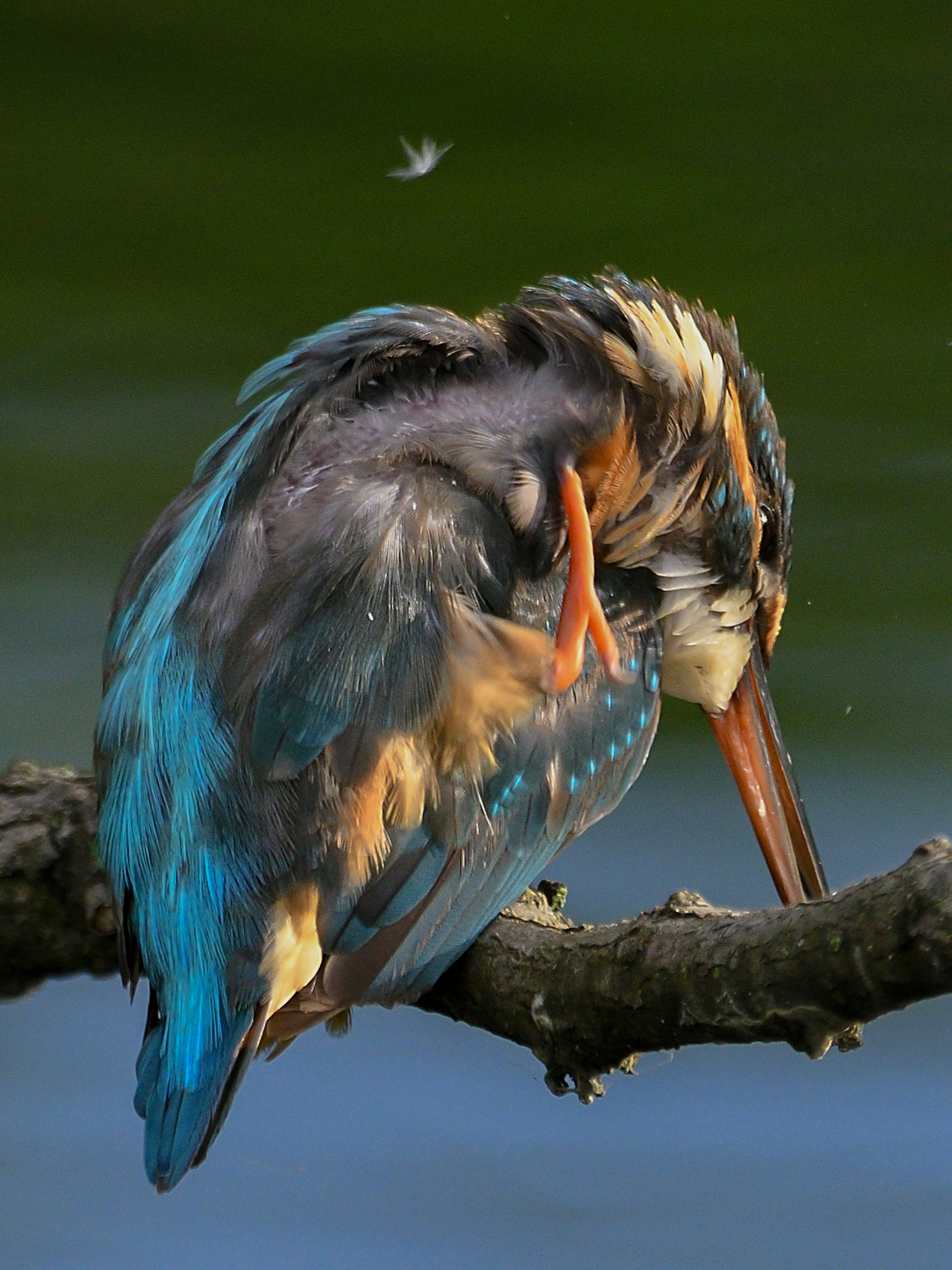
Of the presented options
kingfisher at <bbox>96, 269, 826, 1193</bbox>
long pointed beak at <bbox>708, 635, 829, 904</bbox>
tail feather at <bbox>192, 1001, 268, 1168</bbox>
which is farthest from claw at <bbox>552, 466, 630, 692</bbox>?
long pointed beak at <bbox>708, 635, 829, 904</bbox>

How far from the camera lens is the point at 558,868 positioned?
3236 millimetres

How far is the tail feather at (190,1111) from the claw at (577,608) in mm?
381

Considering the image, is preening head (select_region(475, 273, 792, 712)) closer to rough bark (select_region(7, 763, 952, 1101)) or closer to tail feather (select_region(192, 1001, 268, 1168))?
rough bark (select_region(7, 763, 952, 1101))

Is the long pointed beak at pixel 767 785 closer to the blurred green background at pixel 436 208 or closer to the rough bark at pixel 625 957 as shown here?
the rough bark at pixel 625 957

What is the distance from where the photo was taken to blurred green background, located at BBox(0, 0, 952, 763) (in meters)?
3.64

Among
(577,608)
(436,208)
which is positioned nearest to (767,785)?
(577,608)

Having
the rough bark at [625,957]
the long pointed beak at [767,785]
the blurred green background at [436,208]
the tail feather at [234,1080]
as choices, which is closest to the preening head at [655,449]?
the long pointed beak at [767,785]

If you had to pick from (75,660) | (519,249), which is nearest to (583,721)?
(75,660)

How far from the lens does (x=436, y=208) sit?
13.1 feet

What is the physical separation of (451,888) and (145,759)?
0.29m

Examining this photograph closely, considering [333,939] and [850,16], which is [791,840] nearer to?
[333,939]

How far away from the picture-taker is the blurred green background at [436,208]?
364cm

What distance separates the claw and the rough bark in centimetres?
22

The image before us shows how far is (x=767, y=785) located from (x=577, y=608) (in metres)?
0.69
